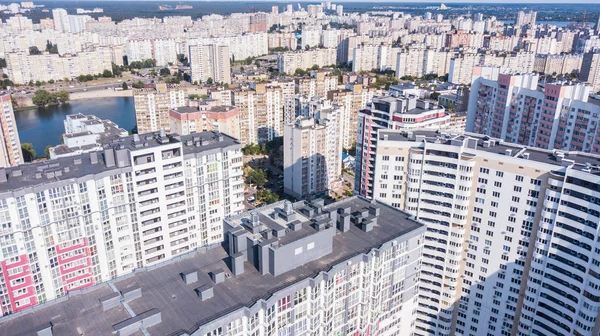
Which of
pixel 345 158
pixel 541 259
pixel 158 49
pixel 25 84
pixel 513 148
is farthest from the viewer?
pixel 158 49

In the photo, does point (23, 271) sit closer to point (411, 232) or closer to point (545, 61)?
point (411, 232)

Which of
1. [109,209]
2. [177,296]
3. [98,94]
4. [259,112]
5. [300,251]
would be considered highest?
[300,251]

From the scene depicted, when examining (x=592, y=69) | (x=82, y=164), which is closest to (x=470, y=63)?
(x=592, y=69)

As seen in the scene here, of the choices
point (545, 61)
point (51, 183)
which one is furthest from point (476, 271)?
point (545, 61)

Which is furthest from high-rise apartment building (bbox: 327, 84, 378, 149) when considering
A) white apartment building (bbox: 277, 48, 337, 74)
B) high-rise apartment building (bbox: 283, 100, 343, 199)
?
white apartment building (bbox: 277, 48, 337, 74)

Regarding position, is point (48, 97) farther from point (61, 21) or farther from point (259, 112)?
point (61, 21)
